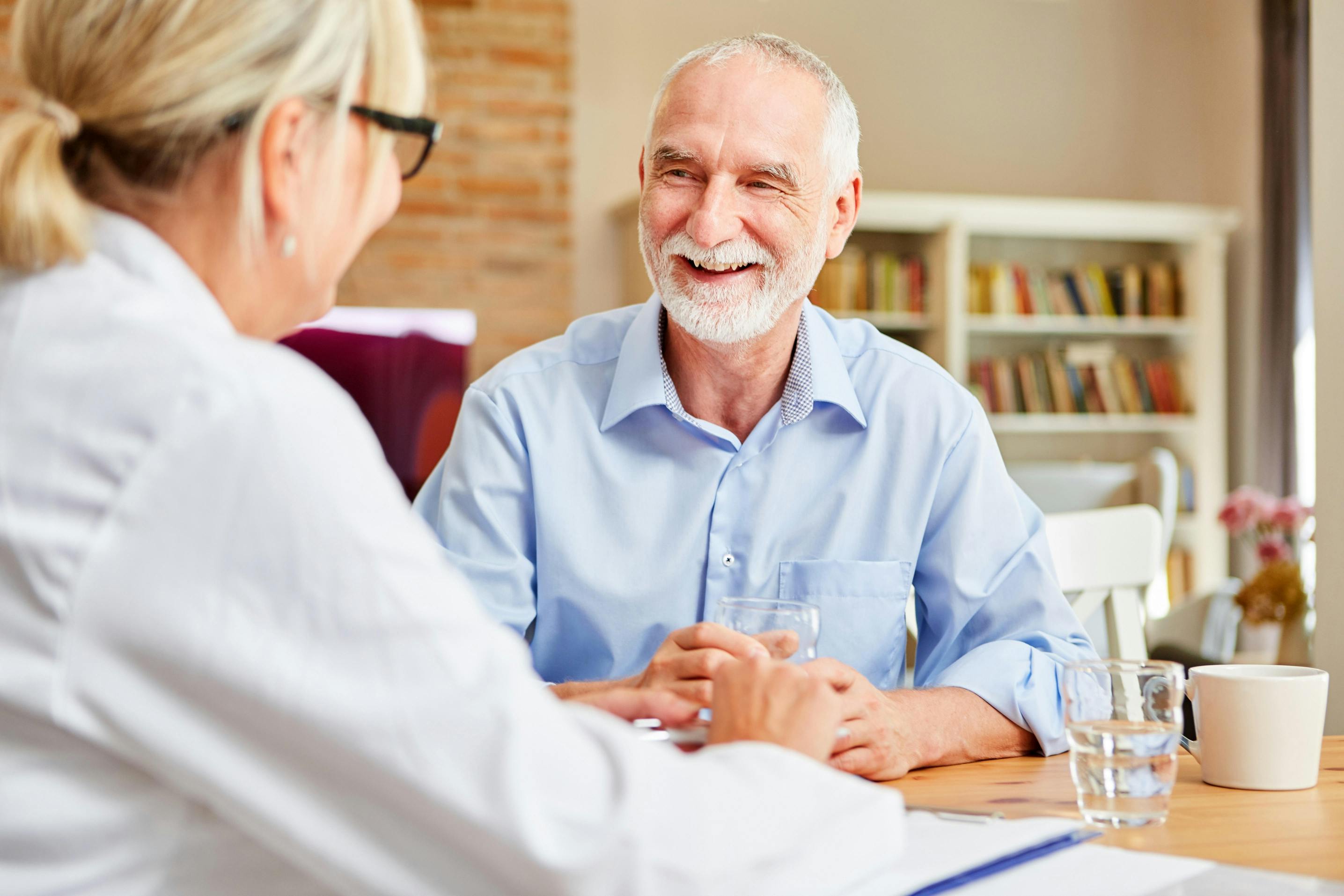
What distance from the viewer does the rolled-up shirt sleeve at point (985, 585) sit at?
134 centimetres

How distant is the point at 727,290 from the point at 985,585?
458mm

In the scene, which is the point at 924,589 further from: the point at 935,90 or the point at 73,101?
the point at 935,90

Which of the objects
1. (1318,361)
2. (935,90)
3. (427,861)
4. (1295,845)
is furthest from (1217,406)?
(427,861)

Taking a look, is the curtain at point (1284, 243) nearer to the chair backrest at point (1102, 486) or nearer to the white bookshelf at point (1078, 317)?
the white bookshelf at point (1078, 317)

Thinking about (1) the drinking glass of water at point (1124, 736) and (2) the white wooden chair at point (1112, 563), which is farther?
(2) the white wooden chair at point (1112, 563)

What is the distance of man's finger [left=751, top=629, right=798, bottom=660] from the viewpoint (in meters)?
1.04

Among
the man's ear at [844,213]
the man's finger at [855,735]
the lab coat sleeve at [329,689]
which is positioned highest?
the man's ear at [844,213]

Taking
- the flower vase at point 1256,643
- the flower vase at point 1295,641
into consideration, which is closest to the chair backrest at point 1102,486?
the flower vase at point 1256,643

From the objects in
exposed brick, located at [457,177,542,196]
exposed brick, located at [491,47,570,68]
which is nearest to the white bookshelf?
exposed brick, located at [457,177,542,196]

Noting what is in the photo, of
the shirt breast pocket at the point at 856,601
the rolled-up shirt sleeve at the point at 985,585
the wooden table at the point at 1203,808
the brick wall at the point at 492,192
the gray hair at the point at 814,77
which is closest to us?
the wooden table at the point at 1203,808

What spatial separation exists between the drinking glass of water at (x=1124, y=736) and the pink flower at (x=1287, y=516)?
2.95m

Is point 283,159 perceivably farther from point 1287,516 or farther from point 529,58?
point 529,58

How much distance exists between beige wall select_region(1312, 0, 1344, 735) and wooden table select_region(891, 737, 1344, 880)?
36 cm

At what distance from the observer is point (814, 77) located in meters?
1.58
